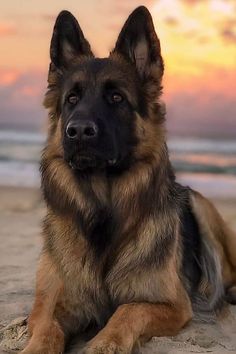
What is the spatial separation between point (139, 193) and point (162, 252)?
0.46 m

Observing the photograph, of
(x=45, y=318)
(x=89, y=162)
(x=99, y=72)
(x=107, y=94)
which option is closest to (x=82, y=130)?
(x=89, y=162)

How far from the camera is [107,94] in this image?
444 cm

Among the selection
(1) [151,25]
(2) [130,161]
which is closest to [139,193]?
(2) [130,161]

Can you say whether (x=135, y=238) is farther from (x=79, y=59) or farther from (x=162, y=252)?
(x=79, y=59)

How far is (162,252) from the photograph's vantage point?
4461 millimetres

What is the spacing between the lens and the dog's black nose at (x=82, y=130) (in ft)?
13.1

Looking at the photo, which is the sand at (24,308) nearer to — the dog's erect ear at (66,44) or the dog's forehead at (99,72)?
the dog's forehead at (99,72)

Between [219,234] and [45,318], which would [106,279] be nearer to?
[45,318]

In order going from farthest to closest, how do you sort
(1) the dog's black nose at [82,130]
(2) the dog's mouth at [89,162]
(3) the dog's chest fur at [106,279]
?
(3) the dog's chest fur at [106,279] → (2) the dog's mouth at [89,162] → (1) the dog's black nose at [82,130]

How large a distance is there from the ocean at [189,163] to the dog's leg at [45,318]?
19.7 feet

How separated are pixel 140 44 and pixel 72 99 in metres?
0.67

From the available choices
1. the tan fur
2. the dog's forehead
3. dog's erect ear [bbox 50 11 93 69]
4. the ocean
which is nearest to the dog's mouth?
the dog's forehead

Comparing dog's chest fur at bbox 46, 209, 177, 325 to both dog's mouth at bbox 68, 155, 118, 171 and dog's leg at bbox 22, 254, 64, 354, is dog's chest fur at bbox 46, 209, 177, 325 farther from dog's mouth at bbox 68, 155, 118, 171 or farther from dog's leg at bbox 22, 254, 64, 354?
dog's mouth at bbox 68, 155, 118, 171

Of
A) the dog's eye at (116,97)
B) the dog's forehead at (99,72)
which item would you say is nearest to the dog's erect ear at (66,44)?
the dog's forehead at (99,72)
